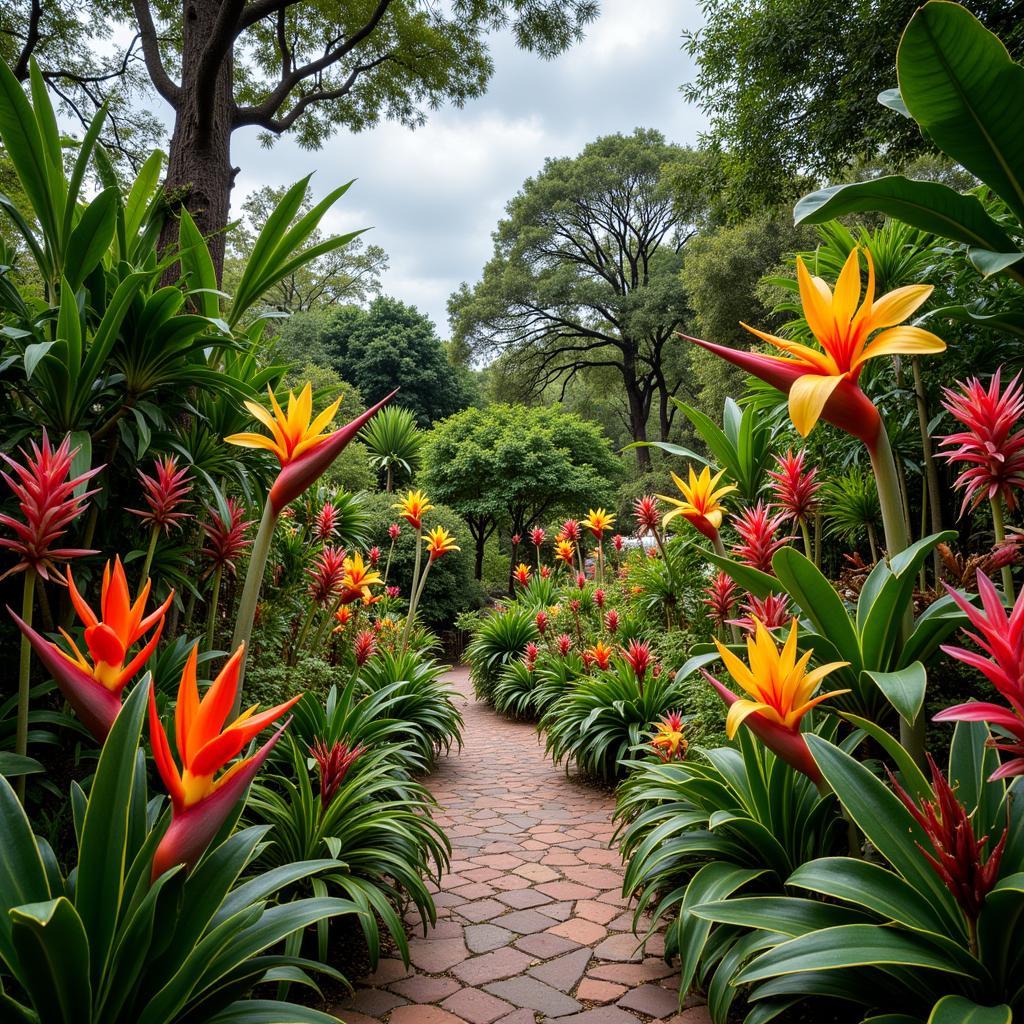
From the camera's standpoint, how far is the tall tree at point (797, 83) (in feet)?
21.2

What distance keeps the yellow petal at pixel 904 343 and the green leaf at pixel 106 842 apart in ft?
5.15

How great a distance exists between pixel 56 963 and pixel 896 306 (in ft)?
6.49

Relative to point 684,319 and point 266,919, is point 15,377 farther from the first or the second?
point 684,319

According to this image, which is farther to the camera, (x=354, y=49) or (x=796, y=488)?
(x=354, y=49)

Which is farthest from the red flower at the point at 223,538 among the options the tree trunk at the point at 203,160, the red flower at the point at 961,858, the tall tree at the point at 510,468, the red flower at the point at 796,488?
the tall tree at the point at 510,468

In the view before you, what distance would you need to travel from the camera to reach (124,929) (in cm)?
118

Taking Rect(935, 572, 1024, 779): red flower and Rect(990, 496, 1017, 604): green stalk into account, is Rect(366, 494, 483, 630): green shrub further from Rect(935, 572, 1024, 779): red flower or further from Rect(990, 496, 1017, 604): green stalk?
Rect(935, 572, 1024, 779): red flower

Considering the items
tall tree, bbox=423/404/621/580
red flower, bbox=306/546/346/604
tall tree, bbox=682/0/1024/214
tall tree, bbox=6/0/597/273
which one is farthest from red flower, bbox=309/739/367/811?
tall tree, bbox=423/404/621/580

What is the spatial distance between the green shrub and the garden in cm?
646

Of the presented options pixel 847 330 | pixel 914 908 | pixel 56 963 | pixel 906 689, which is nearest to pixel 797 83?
pixel 847 330

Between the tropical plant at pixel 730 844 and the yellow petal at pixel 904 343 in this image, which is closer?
the yellow petal at pixel 904 343

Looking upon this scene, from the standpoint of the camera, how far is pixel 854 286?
4.76ft

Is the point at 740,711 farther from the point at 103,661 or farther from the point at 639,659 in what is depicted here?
the point at 639,659

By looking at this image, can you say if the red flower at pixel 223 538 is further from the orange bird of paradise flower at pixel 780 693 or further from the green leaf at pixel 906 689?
the green leaf at pixel 906 689
